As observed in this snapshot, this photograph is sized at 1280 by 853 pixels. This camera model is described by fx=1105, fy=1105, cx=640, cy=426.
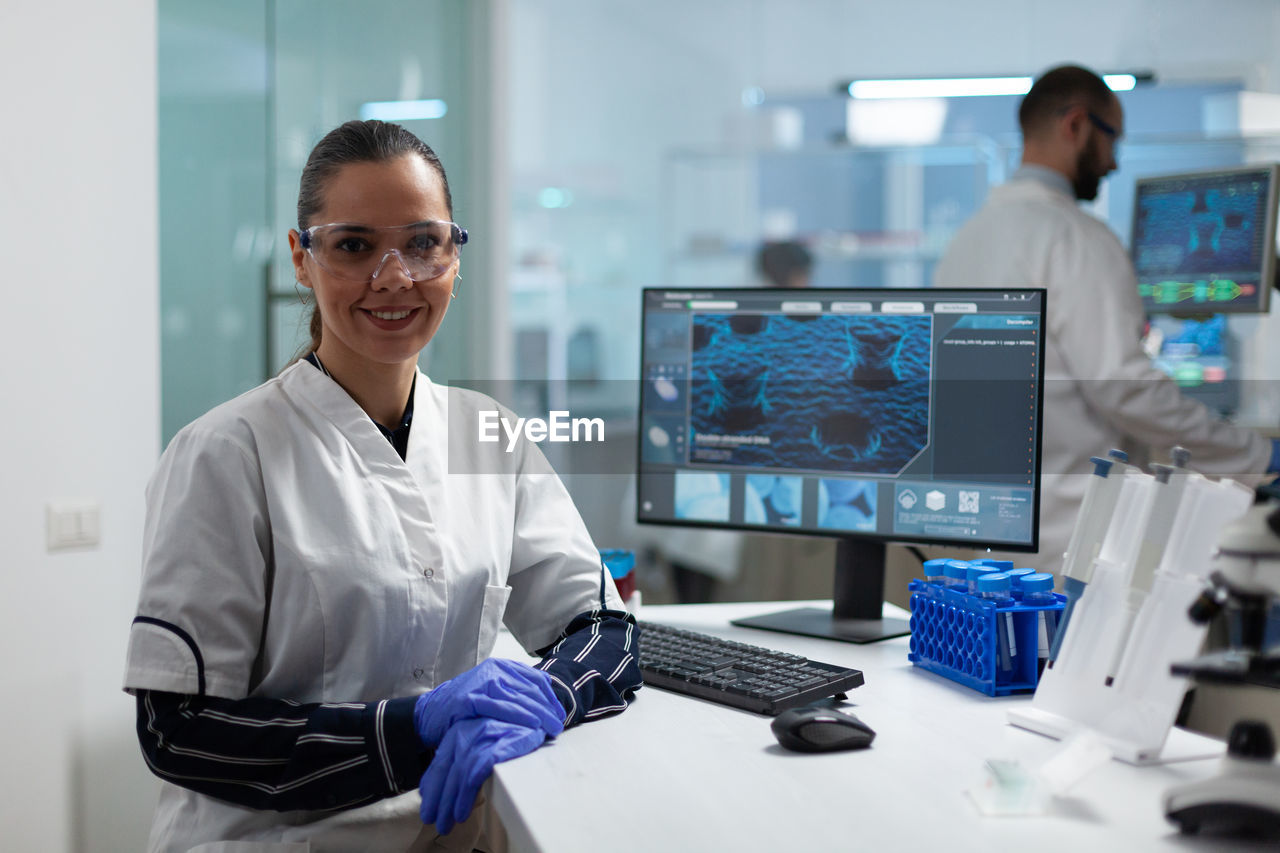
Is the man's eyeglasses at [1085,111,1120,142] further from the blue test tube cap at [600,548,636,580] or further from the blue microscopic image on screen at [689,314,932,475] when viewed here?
the blue test tube cap at [600,548,636,580]

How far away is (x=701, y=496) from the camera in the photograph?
1.72 meters

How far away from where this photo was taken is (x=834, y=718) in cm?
113

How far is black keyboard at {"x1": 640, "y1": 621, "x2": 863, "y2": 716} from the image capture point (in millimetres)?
1264

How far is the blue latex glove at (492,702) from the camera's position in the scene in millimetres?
1123

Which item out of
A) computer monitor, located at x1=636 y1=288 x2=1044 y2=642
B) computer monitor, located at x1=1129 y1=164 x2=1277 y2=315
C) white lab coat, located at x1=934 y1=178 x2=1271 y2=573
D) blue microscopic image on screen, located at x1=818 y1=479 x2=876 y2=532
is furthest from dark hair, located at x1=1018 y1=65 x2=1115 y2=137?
blue microscopic image on screen, located at x1=818 y1=479 x2=876 y2=532

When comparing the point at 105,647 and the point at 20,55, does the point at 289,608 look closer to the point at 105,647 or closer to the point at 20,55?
the point at 105,647

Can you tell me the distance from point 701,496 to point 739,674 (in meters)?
0.43

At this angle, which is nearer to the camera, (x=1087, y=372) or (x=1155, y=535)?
(x=1155, y=535)

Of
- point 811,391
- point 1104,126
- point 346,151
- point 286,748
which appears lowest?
point 286,748

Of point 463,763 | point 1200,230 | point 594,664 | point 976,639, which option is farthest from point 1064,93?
point 463,763

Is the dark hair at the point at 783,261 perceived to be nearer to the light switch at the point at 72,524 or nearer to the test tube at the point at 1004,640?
the light switch at the point at 72,524

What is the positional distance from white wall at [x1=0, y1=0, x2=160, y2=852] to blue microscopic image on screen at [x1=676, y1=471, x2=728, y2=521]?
44.9 inches

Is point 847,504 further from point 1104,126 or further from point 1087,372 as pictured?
point 1104,126

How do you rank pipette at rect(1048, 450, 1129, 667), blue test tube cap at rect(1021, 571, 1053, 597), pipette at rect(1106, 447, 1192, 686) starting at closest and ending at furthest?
pipette at rect(1106, 447, 1192, 686) < pipette at rect(1048, 450, 1129, 667) < blue test tube cap at rect(1021, 571, 1053, 597)
